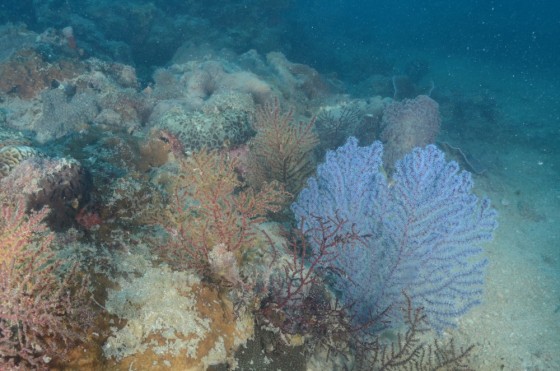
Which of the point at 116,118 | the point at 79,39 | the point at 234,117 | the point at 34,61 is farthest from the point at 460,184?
the point at 79,39

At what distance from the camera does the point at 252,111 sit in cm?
700

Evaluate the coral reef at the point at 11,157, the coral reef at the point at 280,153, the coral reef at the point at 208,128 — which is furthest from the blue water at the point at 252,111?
the coral reef at the point at 11,157

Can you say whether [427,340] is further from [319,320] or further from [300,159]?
[300,159]

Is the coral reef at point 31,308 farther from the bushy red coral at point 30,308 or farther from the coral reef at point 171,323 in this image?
the coral reef at point 171,323

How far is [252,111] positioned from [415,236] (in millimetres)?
4522

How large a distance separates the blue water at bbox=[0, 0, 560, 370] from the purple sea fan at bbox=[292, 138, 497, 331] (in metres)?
0.60

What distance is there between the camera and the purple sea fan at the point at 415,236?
3.54 meters

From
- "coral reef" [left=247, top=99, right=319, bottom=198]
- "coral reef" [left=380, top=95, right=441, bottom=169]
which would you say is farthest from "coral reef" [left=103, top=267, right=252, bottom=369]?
"coral reef" [left=380, top=95, right=441, bottom=169]

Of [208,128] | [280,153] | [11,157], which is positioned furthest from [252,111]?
[11,157]

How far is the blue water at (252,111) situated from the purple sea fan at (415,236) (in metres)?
0.60

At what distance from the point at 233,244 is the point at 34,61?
28.7 ft

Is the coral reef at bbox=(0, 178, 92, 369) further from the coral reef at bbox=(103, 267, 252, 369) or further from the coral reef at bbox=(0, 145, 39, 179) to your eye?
the coral reef at bbox=(0, 145, 39, 179)

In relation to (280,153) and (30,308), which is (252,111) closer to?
(280,153)

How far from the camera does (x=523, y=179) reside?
8828mm
